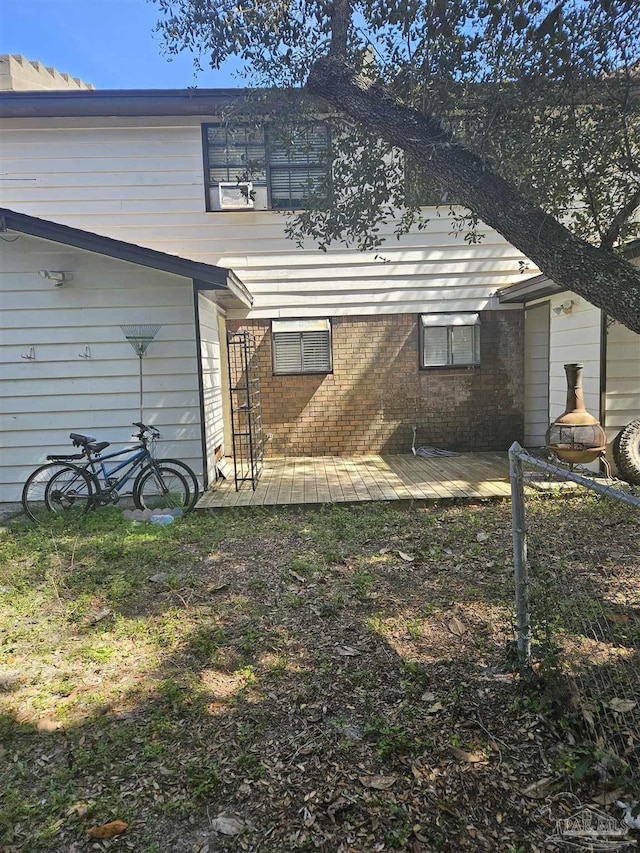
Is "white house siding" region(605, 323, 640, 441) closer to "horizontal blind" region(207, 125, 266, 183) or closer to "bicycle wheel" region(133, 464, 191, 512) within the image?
"bicycle wheel" region(133, 464, 191, 512)

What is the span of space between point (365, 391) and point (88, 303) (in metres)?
4.56

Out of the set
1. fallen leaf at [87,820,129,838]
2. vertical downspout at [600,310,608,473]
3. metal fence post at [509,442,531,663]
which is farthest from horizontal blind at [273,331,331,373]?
fallen leaf at [87,820,129,838]

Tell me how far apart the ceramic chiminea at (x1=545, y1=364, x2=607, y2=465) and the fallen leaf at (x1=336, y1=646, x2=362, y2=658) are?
468 centimetres

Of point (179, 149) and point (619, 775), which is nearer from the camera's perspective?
point (619, 775)

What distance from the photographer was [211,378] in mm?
7770

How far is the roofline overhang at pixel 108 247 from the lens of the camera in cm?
629

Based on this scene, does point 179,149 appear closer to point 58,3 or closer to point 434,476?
point 58,3

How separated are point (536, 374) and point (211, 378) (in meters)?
5.65

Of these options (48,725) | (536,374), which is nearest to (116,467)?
(48,725)

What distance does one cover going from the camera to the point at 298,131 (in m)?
5.51

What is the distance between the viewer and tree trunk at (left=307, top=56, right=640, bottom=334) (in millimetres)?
3000

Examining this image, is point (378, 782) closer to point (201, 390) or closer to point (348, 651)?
point (348, 651)

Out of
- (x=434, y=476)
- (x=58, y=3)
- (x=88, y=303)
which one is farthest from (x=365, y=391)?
(x=58, y=3)

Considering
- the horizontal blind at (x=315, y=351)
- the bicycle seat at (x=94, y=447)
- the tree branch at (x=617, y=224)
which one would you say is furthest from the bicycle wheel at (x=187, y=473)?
the tree branch at (x=617, y=224)
